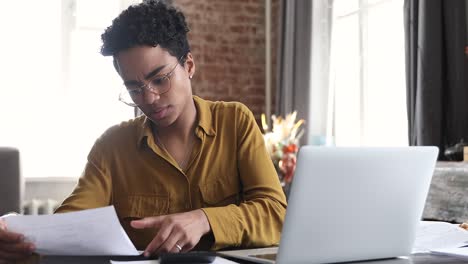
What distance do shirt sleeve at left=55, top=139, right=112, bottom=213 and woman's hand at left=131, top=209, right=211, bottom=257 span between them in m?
0.42

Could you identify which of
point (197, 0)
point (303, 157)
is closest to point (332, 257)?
point (303, 157)

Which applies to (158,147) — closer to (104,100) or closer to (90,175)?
(90,175)

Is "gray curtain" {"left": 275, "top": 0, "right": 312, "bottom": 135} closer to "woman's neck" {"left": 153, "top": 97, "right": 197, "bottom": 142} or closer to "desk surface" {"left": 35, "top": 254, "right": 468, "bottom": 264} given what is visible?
"woman's neck" {"left": 153, "top": 97, "right": 197, "bottom": 142}

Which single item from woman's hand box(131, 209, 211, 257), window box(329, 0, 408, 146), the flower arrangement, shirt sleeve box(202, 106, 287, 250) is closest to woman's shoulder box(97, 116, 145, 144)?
shirt sleeve box(202, 106, 287, 250)

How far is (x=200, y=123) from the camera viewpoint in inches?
64.9

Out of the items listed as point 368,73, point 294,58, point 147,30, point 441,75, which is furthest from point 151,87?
point 294,58

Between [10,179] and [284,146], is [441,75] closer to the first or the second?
[284,146]

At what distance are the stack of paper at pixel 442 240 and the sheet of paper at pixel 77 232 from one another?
586 millimetres

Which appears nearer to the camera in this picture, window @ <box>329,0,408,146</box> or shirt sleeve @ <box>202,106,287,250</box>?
shirt sleeve @ <box>202,106,287,250</box>

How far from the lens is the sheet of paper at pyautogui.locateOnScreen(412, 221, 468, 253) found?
1.29 m

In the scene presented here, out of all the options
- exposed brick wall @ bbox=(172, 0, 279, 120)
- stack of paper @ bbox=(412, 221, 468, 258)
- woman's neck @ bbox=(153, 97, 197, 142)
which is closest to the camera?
stack of paper @ bbox=(412, 221, 468, 258)

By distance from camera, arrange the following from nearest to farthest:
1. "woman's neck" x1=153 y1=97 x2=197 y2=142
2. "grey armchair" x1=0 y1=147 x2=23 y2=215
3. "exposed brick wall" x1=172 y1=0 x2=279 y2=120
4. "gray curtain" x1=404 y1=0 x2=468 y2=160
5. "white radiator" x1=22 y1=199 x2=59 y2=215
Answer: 1. "woman's neck" x1=153 y1=97 x2=197 y2=142
2. "grey armchair" x1=0 y1=147 x2=23 y2=215
3. "gray curtain" x1=404 y1=0 x2=468 y2=160
4. "white radiator" x1=22 y1=199 x2=59 y2=215
5. "exposed brick wall" x1=172 y1=0 x2=279 y2=120

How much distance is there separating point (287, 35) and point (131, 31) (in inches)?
138

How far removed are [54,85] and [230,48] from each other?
149 cm
